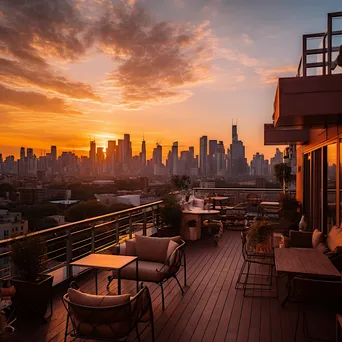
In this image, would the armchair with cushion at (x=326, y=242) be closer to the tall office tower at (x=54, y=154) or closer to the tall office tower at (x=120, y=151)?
the tall office tower at (x=54, y=154)

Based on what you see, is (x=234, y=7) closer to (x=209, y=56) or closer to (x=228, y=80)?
(x=209, y=56)

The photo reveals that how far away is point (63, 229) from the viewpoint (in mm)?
4949

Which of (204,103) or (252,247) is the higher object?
(204,103)

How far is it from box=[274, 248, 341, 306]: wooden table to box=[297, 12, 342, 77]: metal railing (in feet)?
9.99

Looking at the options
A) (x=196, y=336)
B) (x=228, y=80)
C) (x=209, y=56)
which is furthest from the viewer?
(x=228, y=80)

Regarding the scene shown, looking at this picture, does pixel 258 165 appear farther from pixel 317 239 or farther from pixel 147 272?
pixel 147 272

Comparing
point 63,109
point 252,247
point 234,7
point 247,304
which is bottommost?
point 247,304

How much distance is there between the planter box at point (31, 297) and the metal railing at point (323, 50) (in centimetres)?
539

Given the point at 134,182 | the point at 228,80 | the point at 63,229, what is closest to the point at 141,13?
the point at 228,80

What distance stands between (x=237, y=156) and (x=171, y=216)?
15512mm

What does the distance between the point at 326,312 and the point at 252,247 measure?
5.47ft

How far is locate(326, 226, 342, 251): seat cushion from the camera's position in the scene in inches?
202

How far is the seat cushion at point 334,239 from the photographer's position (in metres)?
5.12

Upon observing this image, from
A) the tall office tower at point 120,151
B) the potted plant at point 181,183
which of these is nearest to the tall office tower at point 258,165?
the potted plant at point 181,183
